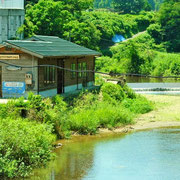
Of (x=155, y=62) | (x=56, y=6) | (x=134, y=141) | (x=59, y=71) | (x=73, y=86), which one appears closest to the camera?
(x=134, y=141)

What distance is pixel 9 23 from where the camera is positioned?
1934 inches

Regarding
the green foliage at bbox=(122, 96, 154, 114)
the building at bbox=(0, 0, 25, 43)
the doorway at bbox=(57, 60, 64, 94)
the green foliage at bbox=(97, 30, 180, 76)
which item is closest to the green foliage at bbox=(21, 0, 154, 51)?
the building at bbox=(0, 0, 25, 43)

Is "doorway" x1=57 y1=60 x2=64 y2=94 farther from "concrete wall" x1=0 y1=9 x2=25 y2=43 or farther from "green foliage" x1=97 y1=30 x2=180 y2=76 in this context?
"green foliage" x1=97 y1=30 x2=180 y2=76

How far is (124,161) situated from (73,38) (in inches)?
1507

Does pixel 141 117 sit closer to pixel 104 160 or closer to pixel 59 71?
pixel 59 71

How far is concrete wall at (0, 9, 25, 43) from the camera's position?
48.6m

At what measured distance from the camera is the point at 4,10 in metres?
48.6

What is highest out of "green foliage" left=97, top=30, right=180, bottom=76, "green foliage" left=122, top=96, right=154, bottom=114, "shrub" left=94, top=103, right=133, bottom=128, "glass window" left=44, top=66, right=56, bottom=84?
"glass window" left=44, top=66, right=56, bottom=84

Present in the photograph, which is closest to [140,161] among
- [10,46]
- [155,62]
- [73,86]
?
[10,46]

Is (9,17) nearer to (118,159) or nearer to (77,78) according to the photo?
(77,78)

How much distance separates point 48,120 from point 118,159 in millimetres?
4473

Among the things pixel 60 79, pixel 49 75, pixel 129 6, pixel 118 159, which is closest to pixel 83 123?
pixel 49 75

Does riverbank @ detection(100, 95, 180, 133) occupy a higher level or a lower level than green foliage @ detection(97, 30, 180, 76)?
higher

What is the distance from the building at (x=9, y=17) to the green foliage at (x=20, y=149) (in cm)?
2747
